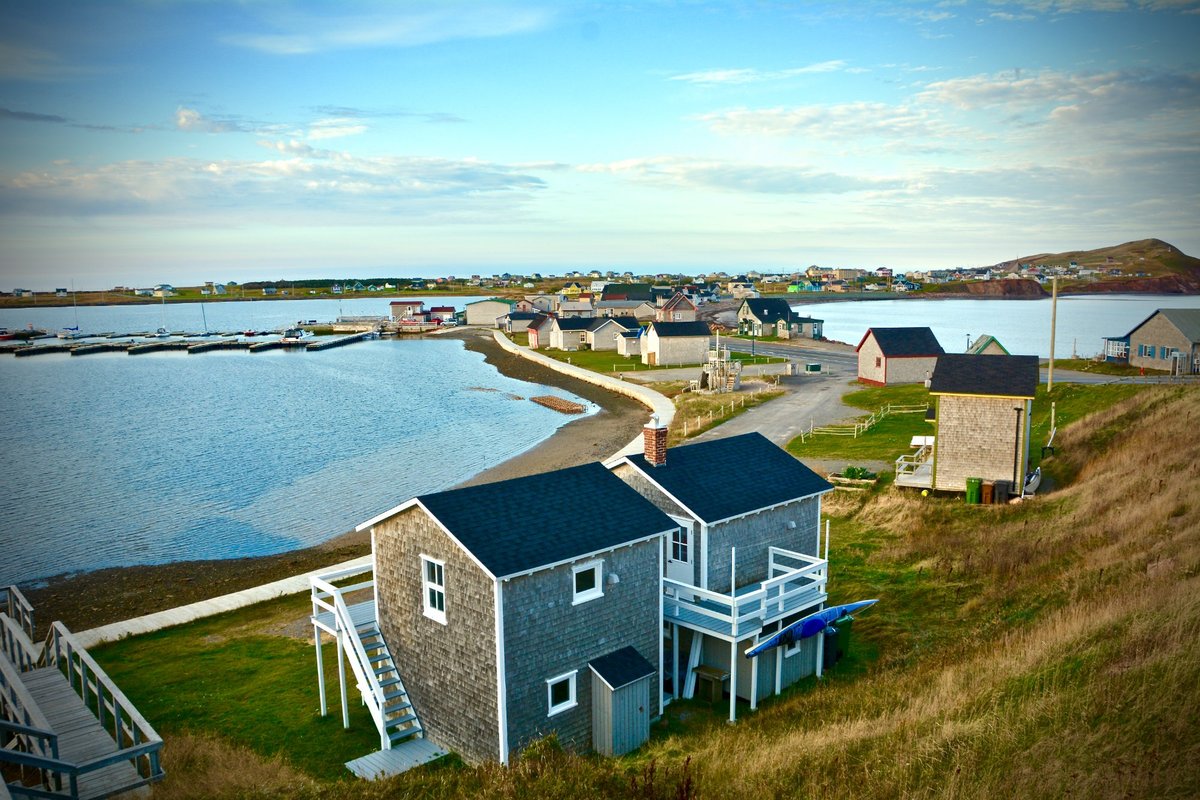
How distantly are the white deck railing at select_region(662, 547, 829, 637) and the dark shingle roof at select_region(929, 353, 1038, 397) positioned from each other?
15.0m

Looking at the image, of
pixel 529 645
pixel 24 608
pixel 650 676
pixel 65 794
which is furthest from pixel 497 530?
pixel 24 608

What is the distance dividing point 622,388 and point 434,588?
5975cm

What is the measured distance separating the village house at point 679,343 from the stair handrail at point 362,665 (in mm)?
72288

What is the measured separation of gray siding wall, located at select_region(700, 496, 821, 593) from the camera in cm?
1966

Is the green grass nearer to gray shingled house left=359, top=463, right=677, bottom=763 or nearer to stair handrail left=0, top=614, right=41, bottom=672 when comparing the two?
gray shingled house left=359, top=463, right=677, bottom=763

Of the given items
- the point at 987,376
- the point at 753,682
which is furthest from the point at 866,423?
the point at 753,682

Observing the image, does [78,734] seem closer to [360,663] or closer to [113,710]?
[113,710]

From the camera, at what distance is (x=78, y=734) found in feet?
50.3

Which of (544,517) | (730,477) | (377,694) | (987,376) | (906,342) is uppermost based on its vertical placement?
(987,376)

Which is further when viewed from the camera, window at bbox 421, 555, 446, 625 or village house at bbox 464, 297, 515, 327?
village house at bbox 464, 297, 515, 327

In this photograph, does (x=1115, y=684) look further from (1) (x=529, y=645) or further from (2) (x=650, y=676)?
(1) (x=529, y=645)

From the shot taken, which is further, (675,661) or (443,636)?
(675,661)

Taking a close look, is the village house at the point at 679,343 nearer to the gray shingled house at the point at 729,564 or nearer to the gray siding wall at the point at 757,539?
the gray siding wall at the point at 757,539

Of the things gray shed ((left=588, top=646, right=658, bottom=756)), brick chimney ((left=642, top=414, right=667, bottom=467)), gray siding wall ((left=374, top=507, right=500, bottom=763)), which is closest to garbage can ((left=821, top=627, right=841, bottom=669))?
gray shed ((left=588, top=646, right=658, bottom=756))
